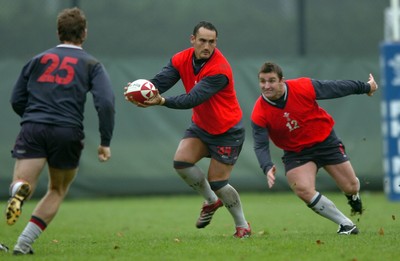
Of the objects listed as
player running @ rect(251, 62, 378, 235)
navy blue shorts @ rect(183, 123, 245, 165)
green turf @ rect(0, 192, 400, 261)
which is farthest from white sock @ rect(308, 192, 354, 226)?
navy blue shorts @ rect(183, 123, 245, 165)

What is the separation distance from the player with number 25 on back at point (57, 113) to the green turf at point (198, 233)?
72 cm

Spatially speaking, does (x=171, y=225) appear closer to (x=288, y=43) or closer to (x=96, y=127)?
(x=96, y=127)

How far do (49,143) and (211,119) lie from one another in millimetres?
2315

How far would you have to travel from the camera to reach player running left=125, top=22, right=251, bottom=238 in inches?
354

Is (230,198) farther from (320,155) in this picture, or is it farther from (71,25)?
(71,25)

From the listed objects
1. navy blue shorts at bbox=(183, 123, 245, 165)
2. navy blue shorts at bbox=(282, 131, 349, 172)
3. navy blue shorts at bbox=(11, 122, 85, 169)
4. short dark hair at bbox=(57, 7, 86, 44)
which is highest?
short dark hair at bbox=(57, 7, 86, 44)

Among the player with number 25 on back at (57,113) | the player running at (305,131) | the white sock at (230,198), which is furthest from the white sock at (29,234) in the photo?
the player running at (305,131)

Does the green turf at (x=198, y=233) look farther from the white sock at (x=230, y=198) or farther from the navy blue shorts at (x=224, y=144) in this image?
the navy blue shorts at (x=224, y=144)

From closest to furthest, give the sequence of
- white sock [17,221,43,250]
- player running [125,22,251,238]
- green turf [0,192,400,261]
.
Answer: white sock [17,221,43,250]
green turf [0,192,400,261]
player running [125,22,251,238]

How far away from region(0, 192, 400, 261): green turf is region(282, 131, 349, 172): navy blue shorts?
2.70 feet

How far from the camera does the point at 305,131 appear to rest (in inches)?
366

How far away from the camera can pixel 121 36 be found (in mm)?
16938

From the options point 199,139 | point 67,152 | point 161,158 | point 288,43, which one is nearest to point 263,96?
point 199,139

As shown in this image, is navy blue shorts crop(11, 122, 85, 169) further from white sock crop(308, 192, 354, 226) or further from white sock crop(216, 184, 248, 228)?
white sock crop(308, 192, 354, 226)
